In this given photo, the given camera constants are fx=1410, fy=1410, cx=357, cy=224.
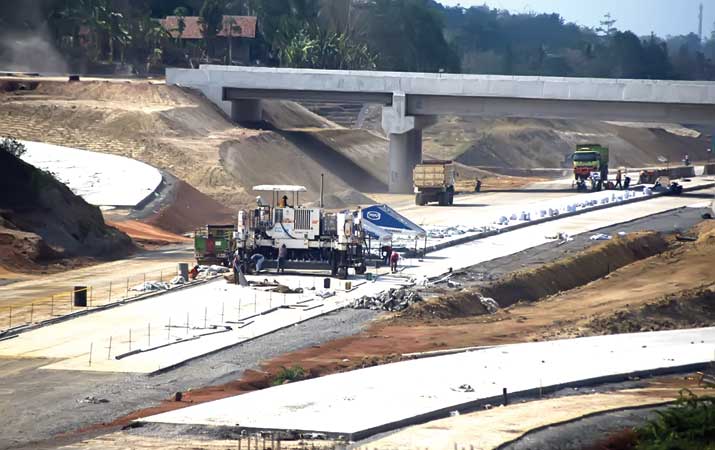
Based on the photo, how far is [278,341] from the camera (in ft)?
140

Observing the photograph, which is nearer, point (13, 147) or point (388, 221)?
point (388, 221)

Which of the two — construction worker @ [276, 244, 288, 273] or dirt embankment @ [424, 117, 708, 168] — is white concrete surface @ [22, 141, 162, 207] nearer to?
construction worker @ [276, 244, 288, 273]

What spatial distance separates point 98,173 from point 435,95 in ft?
100

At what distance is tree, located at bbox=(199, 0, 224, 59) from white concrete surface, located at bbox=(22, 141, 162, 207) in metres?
64.8

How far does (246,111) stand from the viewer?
117m

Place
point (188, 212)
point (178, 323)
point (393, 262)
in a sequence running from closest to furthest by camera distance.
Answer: point (178, 323), point (393, 262), point (188, 212)

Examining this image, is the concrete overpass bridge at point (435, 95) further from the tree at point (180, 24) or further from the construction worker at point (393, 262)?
the construction worker at point (393, 262)

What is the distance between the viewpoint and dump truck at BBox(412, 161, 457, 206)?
314ft

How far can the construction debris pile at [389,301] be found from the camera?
49.3m

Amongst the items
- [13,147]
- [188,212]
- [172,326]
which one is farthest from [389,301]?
[188,212]

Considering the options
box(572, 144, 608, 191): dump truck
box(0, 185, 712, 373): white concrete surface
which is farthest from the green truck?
box(572, 144, 608, 191): dump truck

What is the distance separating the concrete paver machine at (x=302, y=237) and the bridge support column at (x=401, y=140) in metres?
52.2

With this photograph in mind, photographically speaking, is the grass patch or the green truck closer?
the grass patch

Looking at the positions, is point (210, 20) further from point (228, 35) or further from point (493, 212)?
point (493, 212)
